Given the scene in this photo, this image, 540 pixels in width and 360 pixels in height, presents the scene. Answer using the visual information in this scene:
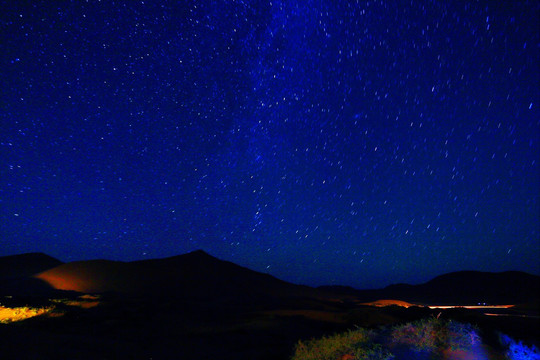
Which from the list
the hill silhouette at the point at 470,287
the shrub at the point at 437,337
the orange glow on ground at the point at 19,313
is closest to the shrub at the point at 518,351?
the shrub at the point at 437,337

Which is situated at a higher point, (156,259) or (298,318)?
(156,259)

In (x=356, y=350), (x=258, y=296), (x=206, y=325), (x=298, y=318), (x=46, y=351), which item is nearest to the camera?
(x=356, y=350)

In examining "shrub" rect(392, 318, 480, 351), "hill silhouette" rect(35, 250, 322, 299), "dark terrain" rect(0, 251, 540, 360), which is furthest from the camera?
"hill silhouette" rect(35, 250, 322, 299)

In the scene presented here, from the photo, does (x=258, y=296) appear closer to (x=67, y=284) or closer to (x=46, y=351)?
(x=67, y=284)

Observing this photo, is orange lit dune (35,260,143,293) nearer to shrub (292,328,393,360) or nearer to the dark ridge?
the dark ridge

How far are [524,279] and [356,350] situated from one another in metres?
72.1

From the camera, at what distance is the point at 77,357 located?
7594 millimetres

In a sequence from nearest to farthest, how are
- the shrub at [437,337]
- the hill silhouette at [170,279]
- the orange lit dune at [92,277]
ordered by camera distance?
the shrub at [437,337] → the orange lit dune at [92,277] → the hill silhouette at [170,279]

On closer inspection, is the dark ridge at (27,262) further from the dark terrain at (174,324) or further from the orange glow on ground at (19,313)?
the orange glow on ground at (19,313)

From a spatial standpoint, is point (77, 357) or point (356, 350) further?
point (77, 357)

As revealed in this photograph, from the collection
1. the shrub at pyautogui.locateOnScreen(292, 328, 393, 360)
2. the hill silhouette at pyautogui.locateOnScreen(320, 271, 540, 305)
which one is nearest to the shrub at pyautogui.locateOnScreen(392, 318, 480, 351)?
the shrub at pyautogui.locateOnScreen(292, 328, 393, 360)

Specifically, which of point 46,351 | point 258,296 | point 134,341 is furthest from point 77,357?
point 258,296

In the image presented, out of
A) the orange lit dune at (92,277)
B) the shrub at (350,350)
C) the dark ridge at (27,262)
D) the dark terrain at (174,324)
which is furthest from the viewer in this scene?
the dark ridge at (27,262)

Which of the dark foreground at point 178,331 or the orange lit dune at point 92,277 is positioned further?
the orange lit dune at point 92,277
